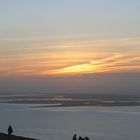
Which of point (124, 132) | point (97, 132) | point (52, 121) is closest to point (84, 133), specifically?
point (97, 132)

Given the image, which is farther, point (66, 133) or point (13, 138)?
point (66, 133)

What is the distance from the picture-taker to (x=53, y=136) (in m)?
36.8

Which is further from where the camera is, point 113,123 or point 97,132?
point 113,123

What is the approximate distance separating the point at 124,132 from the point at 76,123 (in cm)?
1100

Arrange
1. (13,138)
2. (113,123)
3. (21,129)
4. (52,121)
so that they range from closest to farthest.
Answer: (13,138) → (21,129) → (113,123) → (52,121)

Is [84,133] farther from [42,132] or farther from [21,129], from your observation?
[21,129]

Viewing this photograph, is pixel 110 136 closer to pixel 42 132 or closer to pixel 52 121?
pixel 42 132

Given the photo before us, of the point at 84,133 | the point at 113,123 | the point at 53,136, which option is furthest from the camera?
the point at 113,123

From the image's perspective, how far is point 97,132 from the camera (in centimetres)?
3994

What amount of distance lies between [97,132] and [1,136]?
17874 mm

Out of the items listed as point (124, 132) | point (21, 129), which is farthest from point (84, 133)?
point (21, 129)

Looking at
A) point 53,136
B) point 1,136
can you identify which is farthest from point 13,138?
point 53,136

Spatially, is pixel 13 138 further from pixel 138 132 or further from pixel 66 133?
pixel 138 132

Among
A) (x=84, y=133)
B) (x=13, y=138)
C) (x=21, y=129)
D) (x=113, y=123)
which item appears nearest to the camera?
(x=13, y=138)
